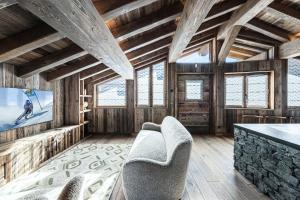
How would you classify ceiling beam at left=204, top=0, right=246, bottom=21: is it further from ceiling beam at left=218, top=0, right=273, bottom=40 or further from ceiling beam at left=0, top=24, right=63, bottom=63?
ceiling beam at left=0, top=24, right=63, bottom=63

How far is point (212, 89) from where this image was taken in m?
6.26

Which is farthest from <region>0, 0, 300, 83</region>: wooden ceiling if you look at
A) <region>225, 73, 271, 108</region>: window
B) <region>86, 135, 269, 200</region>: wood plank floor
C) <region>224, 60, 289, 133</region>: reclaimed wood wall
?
<region>86, 135, 269, 200</region>: wood plank floor

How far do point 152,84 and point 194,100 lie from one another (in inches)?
59.8

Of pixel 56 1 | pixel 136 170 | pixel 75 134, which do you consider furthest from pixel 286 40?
pixel 75 134

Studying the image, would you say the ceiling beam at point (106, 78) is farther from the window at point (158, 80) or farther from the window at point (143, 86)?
the window at point (158, 80)

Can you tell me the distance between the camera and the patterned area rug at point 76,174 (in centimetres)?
236

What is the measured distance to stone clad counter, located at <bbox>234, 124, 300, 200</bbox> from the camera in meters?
1.89

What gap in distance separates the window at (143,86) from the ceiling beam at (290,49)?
3.99 meters

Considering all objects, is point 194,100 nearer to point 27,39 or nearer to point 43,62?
point 43,62

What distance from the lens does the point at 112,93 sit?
20.8ft

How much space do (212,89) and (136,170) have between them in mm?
4911

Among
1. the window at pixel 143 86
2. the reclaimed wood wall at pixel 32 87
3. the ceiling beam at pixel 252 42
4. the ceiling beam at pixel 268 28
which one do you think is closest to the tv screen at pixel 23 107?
the reclaimed wood wall at pixel 32 87

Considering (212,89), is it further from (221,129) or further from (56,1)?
(56,1)

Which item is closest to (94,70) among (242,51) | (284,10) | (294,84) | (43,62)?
(43,62)
